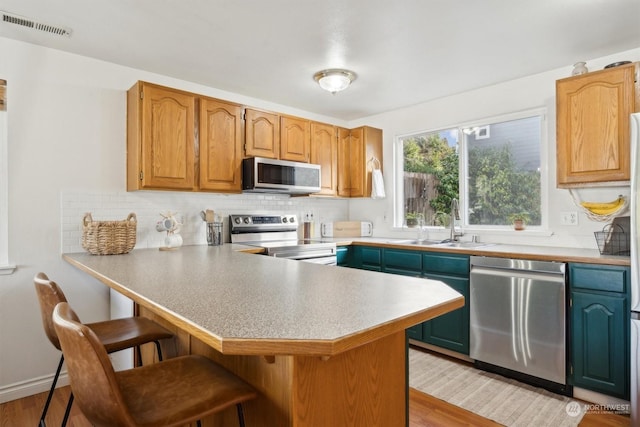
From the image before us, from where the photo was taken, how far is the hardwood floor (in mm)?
2080

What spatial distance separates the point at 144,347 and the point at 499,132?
3388 mm

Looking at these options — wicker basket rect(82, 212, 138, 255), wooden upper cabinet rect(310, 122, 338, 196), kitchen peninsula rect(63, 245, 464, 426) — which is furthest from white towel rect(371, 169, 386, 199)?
kitchen peninsula rect(63, 245, 464, 426)

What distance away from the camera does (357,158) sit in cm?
423

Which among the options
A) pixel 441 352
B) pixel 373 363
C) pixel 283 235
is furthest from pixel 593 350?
pixel 283 235

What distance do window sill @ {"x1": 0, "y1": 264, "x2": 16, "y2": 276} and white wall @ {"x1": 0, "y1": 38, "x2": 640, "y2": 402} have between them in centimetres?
4

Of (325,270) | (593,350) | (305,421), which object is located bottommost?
(593,350)

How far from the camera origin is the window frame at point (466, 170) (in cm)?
309

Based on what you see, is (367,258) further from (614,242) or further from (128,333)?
(128,333)

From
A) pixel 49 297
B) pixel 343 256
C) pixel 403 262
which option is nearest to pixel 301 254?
pixel 343 256

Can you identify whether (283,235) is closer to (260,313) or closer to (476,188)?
(476,188)

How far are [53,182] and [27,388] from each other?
1.42m

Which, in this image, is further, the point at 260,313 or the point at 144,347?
the point at 144,347

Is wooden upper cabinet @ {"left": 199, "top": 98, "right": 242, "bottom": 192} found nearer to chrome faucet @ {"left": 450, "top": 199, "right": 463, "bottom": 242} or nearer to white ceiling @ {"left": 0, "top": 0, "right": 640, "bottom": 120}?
white ceiling @ {"left": 0, "top": 0, "right": 640, "bottom": 120}

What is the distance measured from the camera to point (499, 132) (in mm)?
3434
